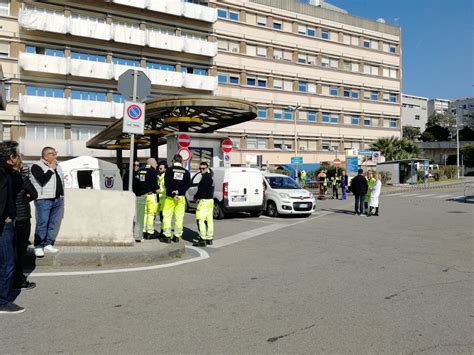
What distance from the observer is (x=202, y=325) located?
4176mm

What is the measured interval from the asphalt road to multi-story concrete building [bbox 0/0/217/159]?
32.2 meters

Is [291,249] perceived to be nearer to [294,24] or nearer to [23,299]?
[23,299]

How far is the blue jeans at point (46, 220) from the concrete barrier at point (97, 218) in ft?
1.71

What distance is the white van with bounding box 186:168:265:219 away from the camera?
14.3 m

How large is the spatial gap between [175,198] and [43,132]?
104ft

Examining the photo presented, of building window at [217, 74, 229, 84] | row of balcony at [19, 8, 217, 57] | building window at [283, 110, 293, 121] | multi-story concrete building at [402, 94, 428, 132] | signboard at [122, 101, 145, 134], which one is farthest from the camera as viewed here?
multi-story concrete building at [402, 94, 428, 132]

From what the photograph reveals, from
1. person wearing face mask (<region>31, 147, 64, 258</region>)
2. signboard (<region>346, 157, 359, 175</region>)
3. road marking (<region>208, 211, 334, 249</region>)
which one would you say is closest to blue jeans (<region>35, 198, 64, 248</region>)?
person wearing face mask (<region>31, 147, 64, 258</region>)

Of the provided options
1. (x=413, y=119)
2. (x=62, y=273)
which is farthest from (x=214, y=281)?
(x=413, y=119)

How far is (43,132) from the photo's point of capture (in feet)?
119

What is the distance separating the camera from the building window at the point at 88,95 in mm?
37500

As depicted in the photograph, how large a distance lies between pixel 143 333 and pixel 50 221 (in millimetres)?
3542

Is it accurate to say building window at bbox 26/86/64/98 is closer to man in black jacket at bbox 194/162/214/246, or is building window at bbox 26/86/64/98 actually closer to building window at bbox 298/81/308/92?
building window at bbox 298/81/308/92

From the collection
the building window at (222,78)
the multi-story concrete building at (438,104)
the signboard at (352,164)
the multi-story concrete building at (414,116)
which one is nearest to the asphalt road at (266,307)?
the signboard at (352,164)

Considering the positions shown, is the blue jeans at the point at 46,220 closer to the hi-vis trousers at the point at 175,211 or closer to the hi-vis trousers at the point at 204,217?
the hi-vis trousers at the point at 175,211
